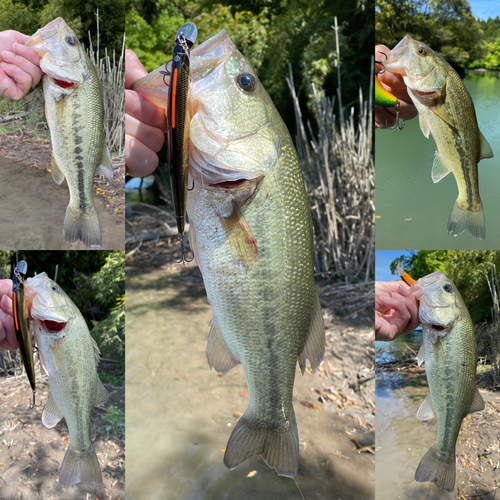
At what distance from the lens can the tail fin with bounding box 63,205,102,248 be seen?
111 centimetres

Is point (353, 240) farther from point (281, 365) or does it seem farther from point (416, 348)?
point (281, 365)

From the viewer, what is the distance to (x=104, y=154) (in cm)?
109

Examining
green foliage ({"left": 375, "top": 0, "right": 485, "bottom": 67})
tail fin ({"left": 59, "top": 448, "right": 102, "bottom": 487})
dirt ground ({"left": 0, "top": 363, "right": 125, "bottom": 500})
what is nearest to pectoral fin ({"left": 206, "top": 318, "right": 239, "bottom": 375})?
tail fin ({"left": 59, "top": 448, "right": 102, "bottom": 487})

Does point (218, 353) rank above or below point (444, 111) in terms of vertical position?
below

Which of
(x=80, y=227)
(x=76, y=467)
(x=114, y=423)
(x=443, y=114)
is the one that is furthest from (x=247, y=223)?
(x=114, y=423)

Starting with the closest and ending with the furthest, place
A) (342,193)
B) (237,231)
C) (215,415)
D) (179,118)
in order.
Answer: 1. (179,118)
2. (237,231)
3. (215,415)
4. (342,193)

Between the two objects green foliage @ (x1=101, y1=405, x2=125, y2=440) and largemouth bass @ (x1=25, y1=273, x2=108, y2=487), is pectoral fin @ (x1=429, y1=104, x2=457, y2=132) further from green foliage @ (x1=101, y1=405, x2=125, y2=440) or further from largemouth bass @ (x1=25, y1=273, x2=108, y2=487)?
green foliage @ (x1=101, y1=405, x2=125, y2=440)

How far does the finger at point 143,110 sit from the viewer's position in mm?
1021

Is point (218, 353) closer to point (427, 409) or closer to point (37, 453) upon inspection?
point (427, 409)

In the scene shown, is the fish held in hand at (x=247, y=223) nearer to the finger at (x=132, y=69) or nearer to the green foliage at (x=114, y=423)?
the finger at (x=132, y=69)

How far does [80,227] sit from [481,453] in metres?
2.22

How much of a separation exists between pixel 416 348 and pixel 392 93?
3.76ft

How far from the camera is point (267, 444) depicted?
34.9 inches

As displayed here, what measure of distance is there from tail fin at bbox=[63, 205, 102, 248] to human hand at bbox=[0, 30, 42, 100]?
0.36 m
